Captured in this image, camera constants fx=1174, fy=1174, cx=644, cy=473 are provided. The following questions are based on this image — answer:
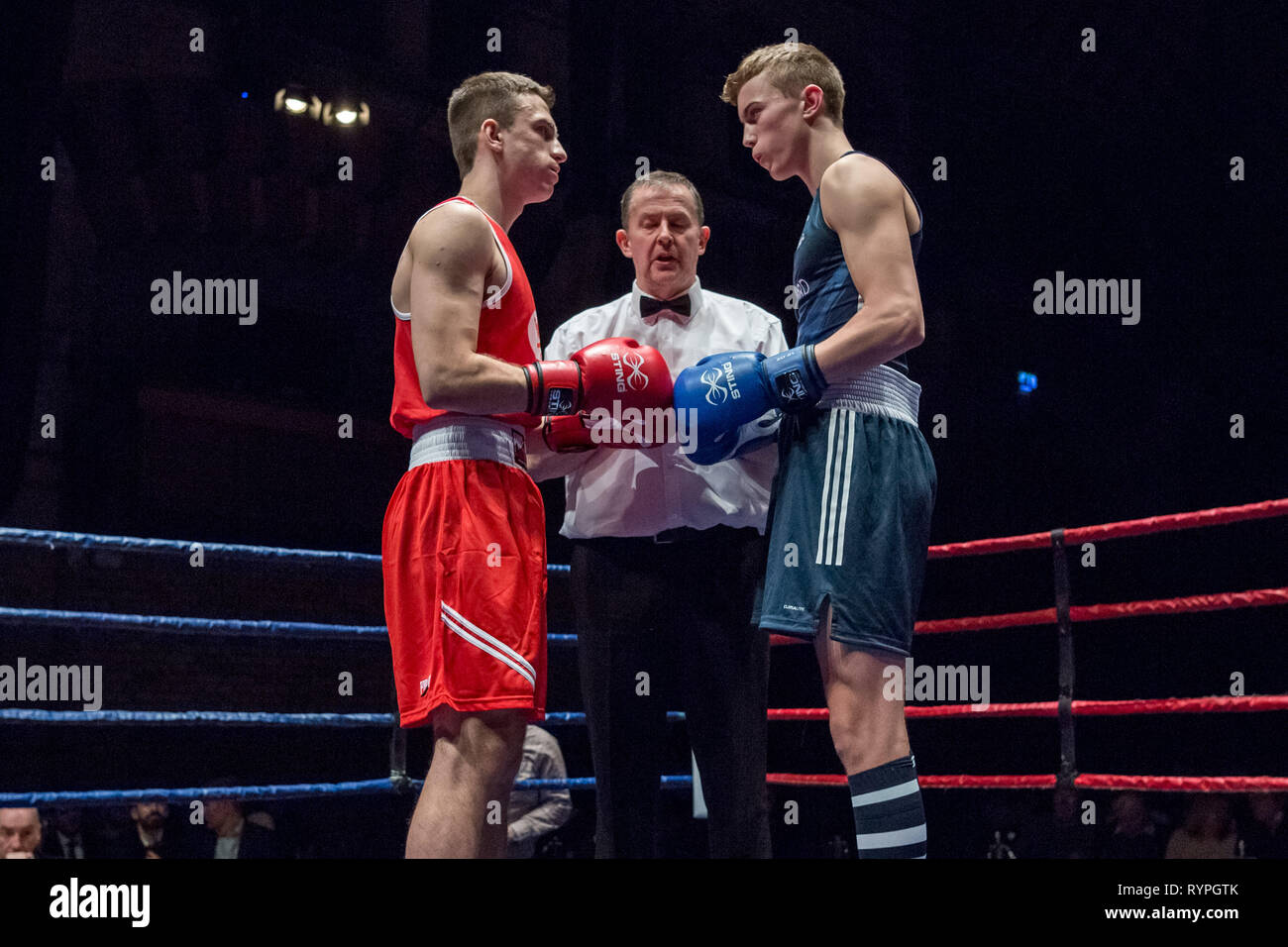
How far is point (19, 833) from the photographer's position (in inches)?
138

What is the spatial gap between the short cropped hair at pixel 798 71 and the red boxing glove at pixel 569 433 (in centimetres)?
67

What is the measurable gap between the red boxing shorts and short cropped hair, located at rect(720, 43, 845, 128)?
79 cm

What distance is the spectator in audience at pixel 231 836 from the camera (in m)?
4.69

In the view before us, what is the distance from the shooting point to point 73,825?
537cm

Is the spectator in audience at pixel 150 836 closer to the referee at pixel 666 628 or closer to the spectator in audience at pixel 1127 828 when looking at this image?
the referee at pixel 666 628

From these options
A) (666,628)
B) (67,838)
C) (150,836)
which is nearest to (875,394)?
(666,628)

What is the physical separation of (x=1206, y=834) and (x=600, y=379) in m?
3.17

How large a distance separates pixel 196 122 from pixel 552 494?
287cm

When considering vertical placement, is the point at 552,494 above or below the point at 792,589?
above

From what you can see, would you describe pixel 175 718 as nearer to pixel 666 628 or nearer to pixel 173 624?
pixel 173 624
